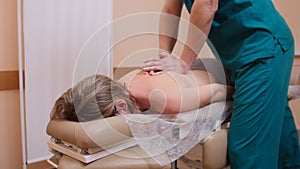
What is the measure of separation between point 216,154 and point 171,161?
16 centimetres

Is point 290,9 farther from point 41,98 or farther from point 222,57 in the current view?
point 41,98

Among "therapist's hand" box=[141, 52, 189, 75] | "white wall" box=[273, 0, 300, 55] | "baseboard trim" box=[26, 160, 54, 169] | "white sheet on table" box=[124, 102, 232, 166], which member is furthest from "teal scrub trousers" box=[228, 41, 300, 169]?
"white wall" box=[273, 0, 300, 55]

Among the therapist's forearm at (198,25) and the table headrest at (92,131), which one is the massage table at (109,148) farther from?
the therapist's forearm at (198,25)

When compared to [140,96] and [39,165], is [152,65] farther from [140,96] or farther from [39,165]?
[39,165]

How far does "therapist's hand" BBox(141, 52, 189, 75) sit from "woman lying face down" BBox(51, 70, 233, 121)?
2 centimetres

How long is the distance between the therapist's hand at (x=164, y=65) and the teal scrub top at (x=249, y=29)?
0.19m

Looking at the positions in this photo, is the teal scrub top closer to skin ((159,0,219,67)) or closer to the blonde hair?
skin ((159,0,219,67))

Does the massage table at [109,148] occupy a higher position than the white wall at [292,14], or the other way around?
the white wall at [292,14]

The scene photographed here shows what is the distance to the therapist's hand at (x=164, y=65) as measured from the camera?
1.17 meters

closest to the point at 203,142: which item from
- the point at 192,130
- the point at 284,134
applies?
the point at 192,130

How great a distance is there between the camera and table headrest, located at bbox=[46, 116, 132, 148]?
1.02 m

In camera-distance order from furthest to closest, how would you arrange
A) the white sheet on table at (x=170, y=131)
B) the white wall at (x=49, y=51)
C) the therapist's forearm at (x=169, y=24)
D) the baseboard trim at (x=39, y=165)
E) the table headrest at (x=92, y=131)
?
the baseboard trim at (x=39, y=165)
the white wall at (x=49, y=51)
the therapist's forearm at (x=169, y=24)
the white sheet on table at (x=170, y=131)
the table headrest at (x=92, y=131)

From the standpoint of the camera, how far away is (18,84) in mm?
1962

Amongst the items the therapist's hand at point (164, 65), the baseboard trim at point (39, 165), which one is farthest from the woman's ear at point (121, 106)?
the baseboard trim at point (39, 165)
